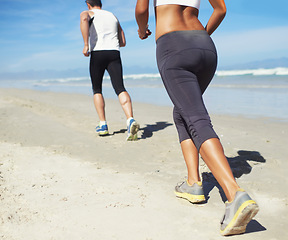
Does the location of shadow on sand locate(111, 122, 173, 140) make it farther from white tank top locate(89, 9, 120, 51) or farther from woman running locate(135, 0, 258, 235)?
woman running locate(135, 0, 258, 235)

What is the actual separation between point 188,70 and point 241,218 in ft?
3.23

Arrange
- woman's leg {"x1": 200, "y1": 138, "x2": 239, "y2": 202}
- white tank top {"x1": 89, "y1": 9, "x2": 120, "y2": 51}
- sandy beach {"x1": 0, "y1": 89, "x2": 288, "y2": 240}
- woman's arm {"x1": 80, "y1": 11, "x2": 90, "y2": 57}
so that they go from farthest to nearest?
white tank top {"x1": 89, "y1": 9, "x2": 120, "y2": 51} < woman's arm {"x1": 80, "y1": 11, "x2": 90, "y2": 57} < sandy beach {"x1": 0, "y1": 89, "x2": 288, "y2": 240} < woman's leg {"x1": 200, "y1": 138, "x2": 239, "y2": 202}

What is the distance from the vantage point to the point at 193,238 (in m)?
1.83

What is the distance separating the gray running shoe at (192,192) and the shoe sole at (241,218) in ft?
1.57

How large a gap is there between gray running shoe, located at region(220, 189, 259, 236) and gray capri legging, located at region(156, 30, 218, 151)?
1.37ft

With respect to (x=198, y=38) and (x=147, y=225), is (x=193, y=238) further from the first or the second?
(x=198, y=38)

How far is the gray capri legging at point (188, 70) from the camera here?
2.05 metres

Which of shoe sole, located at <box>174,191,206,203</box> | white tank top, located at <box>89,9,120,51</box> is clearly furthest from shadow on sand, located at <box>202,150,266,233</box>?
white tank top, located at <box>89,9,120,51</box>

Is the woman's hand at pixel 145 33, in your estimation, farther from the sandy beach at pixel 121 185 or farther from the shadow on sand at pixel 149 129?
the shadow on sand at pixel 149 129

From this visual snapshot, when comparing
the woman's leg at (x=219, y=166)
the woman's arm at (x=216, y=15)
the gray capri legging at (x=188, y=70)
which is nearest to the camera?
the woman's leg at (x=219, y=166)

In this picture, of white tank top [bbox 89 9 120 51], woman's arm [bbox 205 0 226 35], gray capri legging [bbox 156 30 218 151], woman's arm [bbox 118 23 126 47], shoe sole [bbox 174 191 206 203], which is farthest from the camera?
woman's arm [bbox 118 23 126 47]

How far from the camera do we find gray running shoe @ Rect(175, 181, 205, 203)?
2311mm

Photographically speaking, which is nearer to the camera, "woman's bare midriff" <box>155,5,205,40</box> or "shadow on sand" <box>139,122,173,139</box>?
"woman's bare midriff" <box>155,5,205,40</box>

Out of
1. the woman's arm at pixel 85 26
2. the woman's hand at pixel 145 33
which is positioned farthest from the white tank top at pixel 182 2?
the woman's arm at pixel 85 26
